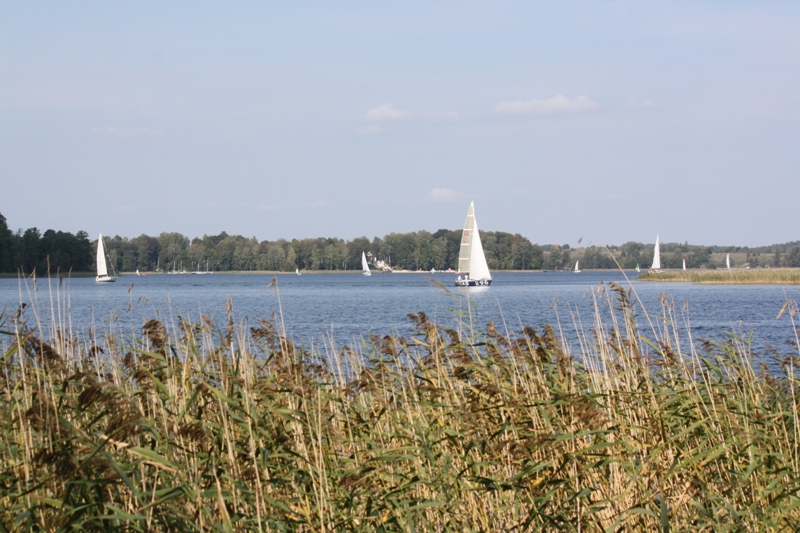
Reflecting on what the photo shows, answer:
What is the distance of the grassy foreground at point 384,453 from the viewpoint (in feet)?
12.8

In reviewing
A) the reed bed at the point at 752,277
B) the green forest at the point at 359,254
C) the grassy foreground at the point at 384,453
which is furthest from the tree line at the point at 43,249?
the grassy foreground at the point at 384,453

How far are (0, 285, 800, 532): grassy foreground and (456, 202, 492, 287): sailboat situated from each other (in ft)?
189

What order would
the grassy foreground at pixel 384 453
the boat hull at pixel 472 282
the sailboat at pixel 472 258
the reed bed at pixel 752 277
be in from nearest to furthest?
the grassy foreground at pixel 384 453 < the reed bed at pixel 752 277 < the boat hull at pixel 472 282 < the sailboat at pixel 472 258

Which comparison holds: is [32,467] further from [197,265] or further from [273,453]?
[197,265]

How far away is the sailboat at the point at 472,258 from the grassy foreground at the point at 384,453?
2266 inches

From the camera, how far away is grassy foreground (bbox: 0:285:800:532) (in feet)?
12.8

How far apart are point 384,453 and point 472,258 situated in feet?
196

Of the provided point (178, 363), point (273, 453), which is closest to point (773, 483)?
point (273, 453)

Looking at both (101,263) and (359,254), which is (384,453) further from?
(359,254)

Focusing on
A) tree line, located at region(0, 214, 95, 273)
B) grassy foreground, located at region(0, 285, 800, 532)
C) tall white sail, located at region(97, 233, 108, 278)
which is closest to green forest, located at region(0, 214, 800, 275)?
tree line, located at region(0, 214, 95, 273)

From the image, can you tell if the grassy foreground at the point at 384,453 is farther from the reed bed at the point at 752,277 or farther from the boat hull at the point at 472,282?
the reed bed at the point at 752,277

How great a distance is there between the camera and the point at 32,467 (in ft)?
13.0

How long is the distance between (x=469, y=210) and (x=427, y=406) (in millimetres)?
58849

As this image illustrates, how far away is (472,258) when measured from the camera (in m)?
64.4
